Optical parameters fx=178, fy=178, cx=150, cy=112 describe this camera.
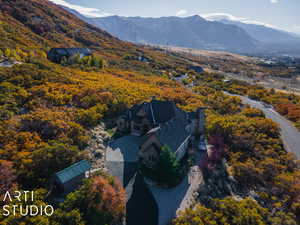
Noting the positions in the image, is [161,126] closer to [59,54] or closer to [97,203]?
[97,203]

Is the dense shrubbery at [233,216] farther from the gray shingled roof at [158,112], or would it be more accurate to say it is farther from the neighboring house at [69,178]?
the gray shingled roof at [158,112]

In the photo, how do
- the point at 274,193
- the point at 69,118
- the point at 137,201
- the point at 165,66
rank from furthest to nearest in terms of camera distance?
the point at 165,66
the point at 69,118
the point at 274,193
the point at 137,201

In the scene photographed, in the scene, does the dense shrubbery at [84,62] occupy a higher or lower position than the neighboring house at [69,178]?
higher

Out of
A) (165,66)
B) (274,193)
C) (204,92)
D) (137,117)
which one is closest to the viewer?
(274,193)

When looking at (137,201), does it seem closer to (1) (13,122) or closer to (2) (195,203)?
(2) (195,203)

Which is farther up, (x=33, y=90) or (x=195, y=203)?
(x=33, y=90)

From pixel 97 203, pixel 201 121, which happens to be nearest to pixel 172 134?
pixel 201 121

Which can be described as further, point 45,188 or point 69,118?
point 69,118

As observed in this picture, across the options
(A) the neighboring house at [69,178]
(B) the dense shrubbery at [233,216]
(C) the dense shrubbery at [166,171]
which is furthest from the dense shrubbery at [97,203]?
(C) the dense shrubbery at [166,171]

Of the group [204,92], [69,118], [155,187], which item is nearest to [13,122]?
[69,118]

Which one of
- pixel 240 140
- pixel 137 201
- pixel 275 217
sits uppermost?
pixel 240 140
